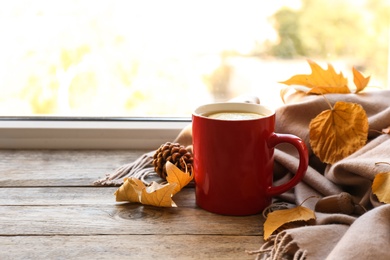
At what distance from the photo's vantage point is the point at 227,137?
71 centimetres

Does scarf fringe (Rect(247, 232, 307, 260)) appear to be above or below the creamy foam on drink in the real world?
below

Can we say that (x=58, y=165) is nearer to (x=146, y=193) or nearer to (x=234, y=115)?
(x=146, y=193)

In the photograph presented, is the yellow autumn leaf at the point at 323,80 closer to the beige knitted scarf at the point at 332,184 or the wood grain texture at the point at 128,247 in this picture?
the beige knitted scarf at the point at 332,184

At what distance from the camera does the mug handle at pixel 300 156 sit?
0.72 metres

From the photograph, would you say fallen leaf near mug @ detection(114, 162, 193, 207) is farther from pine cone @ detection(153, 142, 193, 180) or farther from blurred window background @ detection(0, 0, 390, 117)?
blurred window background @ detection(0, 0, 390, 117)

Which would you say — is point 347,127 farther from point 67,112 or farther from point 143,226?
point 67,112

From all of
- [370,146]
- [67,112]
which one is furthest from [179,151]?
[67,112]

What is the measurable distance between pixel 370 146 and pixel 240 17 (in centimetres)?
48

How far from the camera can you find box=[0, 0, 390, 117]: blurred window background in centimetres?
113

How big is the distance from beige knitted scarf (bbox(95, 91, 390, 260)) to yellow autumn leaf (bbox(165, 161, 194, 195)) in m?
0.09

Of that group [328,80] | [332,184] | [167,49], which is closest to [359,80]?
[328,80]

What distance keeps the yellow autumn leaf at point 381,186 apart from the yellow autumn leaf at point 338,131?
111 millimetres

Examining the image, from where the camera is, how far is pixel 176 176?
800mm

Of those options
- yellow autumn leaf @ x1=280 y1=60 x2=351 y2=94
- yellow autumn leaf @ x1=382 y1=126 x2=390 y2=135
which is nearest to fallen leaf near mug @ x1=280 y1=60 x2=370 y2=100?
yellow autumn leaf @ x1=280 y1=60 x2=351 y2=94
